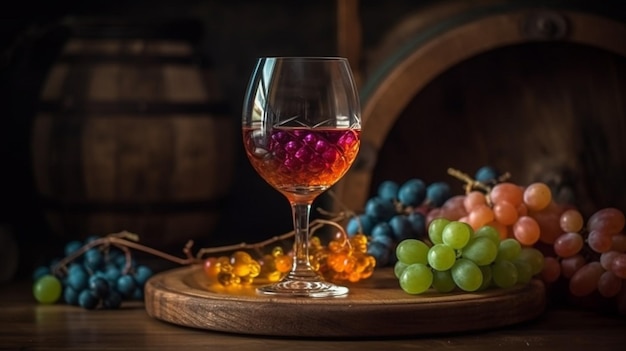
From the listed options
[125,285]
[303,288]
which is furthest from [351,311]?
[125,285]

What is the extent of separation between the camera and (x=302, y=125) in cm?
122

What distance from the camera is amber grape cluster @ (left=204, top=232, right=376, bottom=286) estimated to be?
1327mm

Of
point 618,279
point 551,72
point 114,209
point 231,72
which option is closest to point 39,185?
point 114,209

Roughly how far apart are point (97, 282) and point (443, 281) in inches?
18.0

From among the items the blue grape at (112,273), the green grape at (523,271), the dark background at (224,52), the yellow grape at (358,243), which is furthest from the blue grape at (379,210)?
the dark background at (224,52)

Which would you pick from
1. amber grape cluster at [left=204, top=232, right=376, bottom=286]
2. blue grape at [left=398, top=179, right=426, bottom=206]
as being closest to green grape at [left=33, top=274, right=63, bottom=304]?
amber grape cluster at [left=204, top=232, right=376, bottom=286]

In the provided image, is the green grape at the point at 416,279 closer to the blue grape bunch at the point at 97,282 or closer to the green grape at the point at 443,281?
the green grape at the point at 443,281

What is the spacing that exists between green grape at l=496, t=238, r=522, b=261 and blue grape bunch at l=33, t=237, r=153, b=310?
470 millimetres

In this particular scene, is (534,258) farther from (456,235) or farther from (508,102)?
(508,102)

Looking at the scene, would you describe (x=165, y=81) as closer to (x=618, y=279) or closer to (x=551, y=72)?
(x=551, y=72)

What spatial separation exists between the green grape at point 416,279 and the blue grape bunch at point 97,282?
396mm

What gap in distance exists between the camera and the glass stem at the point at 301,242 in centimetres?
127

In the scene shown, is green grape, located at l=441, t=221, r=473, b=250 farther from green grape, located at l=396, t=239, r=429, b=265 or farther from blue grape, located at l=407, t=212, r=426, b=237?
blue grape, located at l=407, t=212, r=426, b=237

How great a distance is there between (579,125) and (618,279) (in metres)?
0.64
